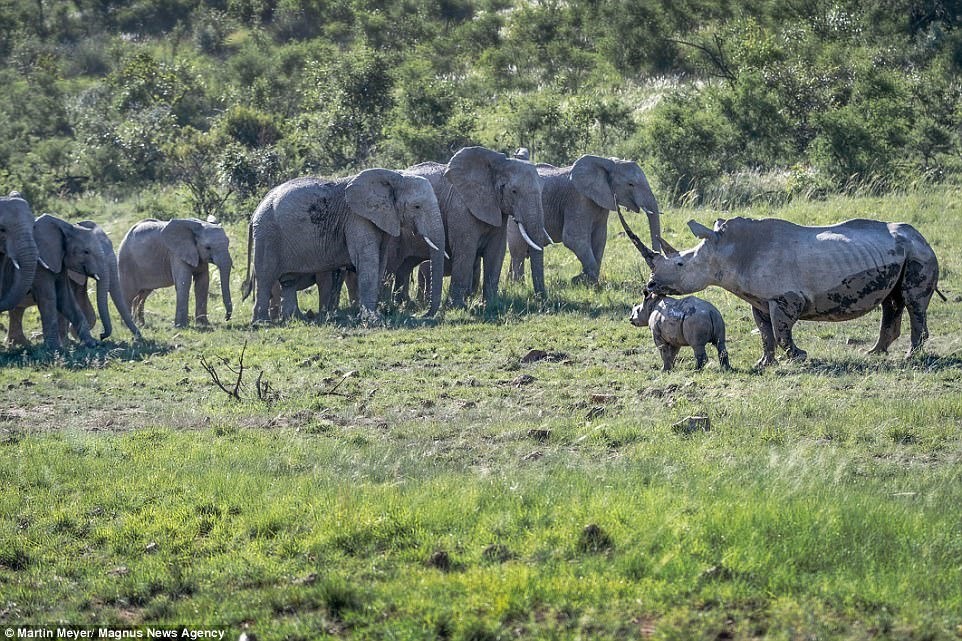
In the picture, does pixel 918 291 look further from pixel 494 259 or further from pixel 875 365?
pixel 494 259

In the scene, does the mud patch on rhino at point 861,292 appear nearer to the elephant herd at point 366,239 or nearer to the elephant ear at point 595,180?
the elephant herd at point 366,239

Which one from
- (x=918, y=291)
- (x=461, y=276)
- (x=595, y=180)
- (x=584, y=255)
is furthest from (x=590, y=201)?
(x=918, y=291)

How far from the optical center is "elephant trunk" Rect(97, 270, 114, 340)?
64.4 ft

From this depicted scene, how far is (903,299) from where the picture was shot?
14734mm

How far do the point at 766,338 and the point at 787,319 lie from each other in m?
0.32

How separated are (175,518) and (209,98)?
130 feet

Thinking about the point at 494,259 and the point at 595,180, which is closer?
the point at 494,259

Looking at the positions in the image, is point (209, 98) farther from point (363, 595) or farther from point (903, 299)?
point (363, 595)

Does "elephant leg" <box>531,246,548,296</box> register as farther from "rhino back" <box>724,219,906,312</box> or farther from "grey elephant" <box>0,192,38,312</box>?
"grey elephant" <box>0,192,38,312</box>

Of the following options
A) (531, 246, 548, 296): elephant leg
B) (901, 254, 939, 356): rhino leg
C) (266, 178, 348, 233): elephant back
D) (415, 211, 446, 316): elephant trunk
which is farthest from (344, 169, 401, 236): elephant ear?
(901, 254, 939, 356): rhino leg

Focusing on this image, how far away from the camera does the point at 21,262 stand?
19094 mm

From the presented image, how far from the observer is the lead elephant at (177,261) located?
2273 cm

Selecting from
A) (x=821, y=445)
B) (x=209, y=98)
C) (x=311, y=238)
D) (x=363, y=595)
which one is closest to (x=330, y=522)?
(x=363, y=595)

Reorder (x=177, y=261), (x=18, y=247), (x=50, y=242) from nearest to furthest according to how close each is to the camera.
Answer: (x=18, y=247)
(x=50, y=242)
(x=177, y=261)
